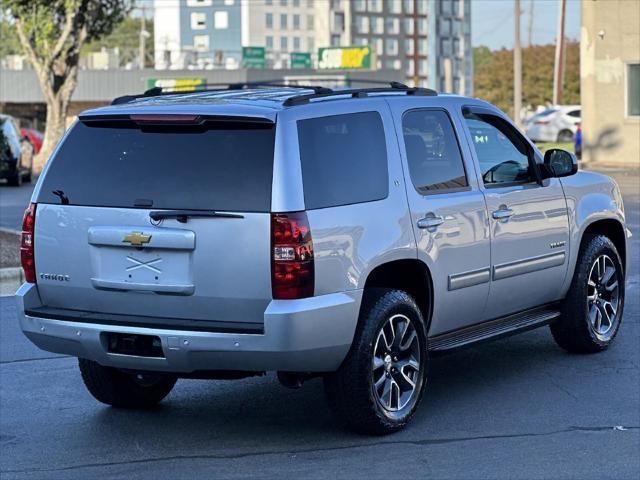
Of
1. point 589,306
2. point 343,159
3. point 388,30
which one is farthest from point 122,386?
point 388,30

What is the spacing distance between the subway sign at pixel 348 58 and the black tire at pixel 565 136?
173 ft

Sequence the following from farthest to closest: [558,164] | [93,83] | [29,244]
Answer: [93,83], [558,164], [29,244]

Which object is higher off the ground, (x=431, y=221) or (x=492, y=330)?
(x=431, y=221)

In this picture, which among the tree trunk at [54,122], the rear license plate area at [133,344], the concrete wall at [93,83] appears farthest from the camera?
the concrete wall at [93,83]

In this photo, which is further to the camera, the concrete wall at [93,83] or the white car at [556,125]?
the concrete wall at [93,83]

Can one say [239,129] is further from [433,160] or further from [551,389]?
[551,389]

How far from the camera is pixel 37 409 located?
26.7 feet

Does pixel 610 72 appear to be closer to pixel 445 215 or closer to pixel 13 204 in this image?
pixel 13 204

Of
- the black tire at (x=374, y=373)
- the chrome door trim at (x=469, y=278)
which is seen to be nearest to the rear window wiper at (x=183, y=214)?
the black tire at (x=374, y=373)

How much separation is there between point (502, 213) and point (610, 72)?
2928 centimetres

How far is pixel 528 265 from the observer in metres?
8.51

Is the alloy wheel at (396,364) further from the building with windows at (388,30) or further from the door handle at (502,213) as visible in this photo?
the building with windows at (388,30)

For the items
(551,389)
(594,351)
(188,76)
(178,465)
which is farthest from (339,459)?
(188,76)

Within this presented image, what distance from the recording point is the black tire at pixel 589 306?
30.1 feet
